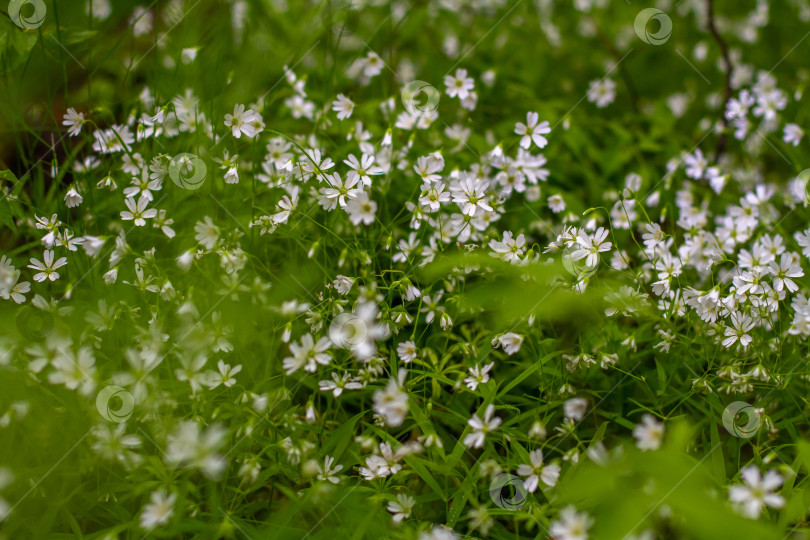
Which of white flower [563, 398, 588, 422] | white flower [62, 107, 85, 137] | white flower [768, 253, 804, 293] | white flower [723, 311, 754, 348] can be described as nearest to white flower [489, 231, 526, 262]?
white flower [563, 398, 588, 422]

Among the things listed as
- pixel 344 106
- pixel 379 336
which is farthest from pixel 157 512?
pixel 344 106

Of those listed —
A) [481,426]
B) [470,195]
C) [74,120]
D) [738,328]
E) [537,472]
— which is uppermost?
[74,120]

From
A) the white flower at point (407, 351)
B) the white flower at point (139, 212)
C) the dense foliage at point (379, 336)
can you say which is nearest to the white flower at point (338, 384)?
the dense foliage at point (379, 336)

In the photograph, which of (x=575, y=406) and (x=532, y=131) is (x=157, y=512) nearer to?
(x=575, y=406)

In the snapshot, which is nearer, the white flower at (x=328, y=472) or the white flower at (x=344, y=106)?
the white flower at (x=328, y=472)

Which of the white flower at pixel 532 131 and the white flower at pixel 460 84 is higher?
the white flower at pixel 460 84

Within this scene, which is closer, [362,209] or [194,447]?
[194,447]

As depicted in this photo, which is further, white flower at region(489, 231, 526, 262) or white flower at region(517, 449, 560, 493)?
white flower at region(489, 231, 526, 262)

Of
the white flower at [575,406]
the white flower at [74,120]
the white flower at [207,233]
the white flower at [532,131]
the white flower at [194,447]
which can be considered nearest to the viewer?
the white flower at [194,447]

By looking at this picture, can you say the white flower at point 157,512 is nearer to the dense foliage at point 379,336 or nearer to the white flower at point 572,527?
the dense foliage at point 379,336

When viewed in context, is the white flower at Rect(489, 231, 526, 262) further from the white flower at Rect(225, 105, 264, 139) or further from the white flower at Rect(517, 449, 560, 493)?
the white flower at Rect(225, 105, 264, 139)

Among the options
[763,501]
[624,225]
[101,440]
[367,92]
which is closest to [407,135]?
[367,92]
